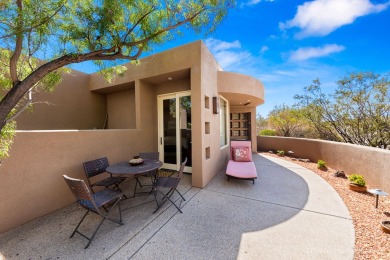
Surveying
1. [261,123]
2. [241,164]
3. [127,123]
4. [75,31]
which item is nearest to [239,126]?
[241,164]

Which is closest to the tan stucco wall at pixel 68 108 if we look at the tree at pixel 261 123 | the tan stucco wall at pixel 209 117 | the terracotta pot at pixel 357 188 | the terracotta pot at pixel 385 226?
the tan stucco wall at pixel 209 117

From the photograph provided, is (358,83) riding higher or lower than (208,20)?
lower

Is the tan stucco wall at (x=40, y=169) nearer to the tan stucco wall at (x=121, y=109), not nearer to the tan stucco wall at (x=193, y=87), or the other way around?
the tan stucco wall at (x=193, y=87)

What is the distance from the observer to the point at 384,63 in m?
6.54

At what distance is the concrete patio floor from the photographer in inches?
78.6

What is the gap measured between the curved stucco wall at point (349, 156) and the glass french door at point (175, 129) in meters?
5.22

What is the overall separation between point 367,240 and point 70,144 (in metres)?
5.76

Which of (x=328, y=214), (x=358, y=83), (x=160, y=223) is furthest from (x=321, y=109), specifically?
(x=160, y=223)

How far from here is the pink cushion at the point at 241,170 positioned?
170 inches

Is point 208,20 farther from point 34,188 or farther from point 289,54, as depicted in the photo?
point 289,54

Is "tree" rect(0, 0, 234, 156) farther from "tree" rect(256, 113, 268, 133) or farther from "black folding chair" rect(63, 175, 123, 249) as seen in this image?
"tree" rect(256, 113, 268, 133)

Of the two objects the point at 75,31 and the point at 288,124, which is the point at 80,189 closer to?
the point at 75,31

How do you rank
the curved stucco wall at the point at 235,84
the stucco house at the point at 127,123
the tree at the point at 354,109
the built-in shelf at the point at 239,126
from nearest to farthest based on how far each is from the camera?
the stucco house at the point at 127,123, the curved stucco wall at the point at 235,84, the tree at the point at 354,109, the built-in shelf at the point at 239,126

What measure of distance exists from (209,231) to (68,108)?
6730 millimetres
